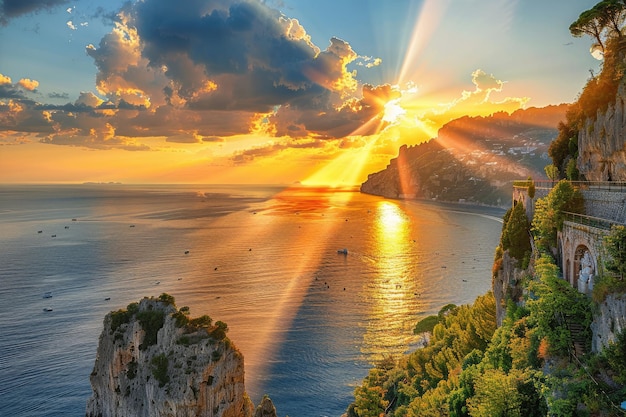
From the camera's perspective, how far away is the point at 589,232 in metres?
26.9

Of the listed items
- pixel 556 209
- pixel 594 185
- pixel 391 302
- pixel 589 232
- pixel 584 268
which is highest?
pixel 594 185

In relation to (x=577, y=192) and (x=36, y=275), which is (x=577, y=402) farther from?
(x=36, y=275)

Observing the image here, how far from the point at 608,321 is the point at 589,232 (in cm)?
715

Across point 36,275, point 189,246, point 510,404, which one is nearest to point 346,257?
point 189,246

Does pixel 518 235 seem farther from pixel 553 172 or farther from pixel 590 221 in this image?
pixel 553 172

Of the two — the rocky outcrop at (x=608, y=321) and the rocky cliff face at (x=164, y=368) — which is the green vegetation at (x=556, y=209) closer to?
the rocky outcrop at (x=608, y=321)

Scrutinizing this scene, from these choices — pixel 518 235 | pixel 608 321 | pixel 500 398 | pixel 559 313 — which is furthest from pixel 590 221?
pixel 500 398

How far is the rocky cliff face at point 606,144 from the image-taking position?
3391 cm

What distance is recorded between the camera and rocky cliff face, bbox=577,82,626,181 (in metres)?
33.9

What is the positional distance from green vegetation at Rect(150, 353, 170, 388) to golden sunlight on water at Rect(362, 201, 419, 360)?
36440 millimetres

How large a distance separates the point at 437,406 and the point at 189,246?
5054 inches

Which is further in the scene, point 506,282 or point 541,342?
point 506,282

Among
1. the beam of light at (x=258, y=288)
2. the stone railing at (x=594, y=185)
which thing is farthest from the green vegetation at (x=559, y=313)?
the beam of light at (x=258, y=288)

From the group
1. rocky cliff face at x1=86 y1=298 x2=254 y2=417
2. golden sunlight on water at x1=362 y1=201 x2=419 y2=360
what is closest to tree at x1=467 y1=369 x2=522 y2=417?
rocky cliff face at x1=86 y1=298 x2=254 y2=417
